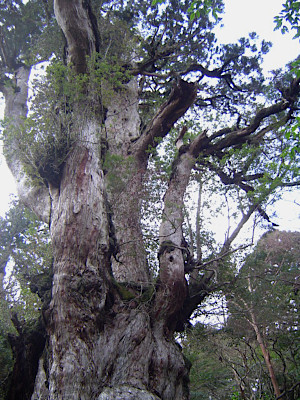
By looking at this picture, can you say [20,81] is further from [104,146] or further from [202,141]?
[202,141]

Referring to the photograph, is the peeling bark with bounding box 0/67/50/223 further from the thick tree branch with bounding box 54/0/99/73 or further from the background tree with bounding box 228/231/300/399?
the background tree with bounding box 228/231/300/399

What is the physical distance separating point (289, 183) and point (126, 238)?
3.08 m

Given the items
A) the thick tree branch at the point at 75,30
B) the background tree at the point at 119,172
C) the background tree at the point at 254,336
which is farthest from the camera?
the background tree at the point at 254,336

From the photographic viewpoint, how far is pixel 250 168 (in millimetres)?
6840

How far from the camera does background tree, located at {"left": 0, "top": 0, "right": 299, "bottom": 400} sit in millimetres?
3311

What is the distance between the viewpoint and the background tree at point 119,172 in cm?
331

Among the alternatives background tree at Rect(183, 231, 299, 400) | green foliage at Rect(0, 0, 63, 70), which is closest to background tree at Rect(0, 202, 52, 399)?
background tree at Rect(183, 231, 299, 400)

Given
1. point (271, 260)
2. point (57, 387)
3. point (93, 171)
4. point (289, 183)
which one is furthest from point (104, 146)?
point (271, 260)

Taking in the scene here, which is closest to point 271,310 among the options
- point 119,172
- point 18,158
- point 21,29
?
point 119,172

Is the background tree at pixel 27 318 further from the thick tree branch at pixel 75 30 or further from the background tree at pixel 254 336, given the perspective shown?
the thick tree branch at pixel 75 30

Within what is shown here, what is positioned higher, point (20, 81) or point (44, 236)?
point (20, 81)

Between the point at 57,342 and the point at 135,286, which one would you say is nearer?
the point at 57,342

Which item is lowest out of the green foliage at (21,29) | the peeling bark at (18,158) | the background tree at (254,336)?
the background tree at (254,336)

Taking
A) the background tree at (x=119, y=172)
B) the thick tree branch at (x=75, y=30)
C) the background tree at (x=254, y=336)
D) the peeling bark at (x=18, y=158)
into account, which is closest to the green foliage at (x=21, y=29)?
the background tree at (x=119, y=172)
